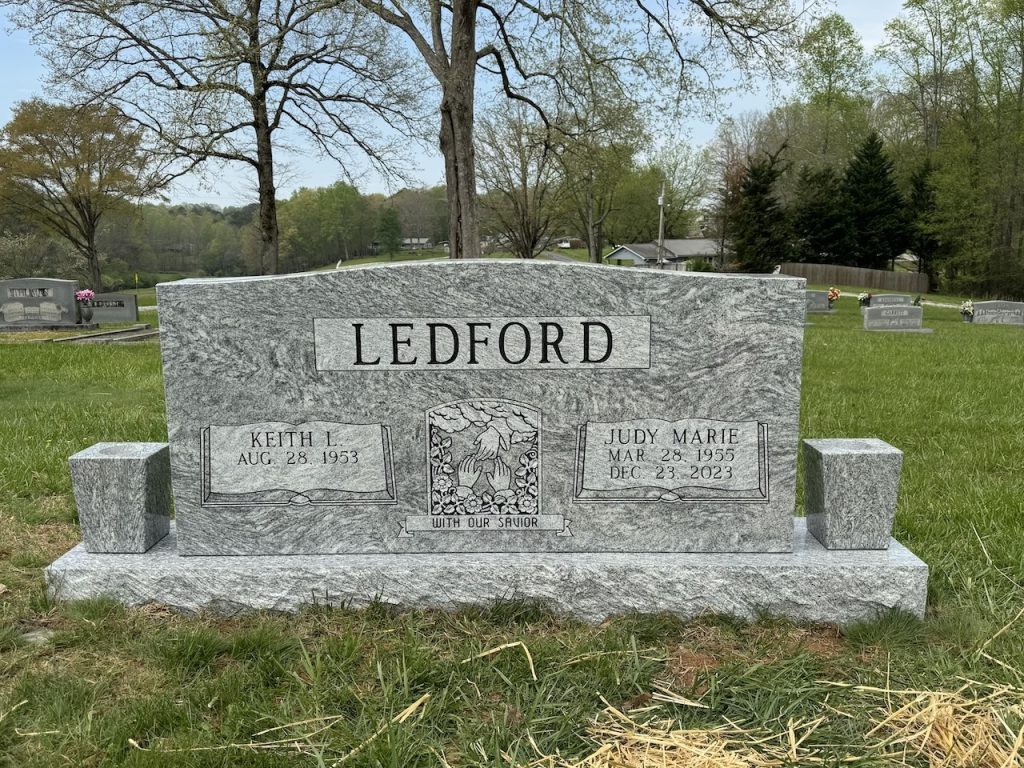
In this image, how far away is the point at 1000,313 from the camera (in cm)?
1956

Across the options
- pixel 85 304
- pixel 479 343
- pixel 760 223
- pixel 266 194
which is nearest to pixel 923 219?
pixel 760 223

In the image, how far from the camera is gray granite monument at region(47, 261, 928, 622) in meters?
2.73

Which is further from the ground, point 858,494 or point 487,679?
point 858,494

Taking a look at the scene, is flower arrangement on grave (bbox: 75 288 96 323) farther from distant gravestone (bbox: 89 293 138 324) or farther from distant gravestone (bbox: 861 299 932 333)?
distant gravestone (bbox: 861 299 932 333)

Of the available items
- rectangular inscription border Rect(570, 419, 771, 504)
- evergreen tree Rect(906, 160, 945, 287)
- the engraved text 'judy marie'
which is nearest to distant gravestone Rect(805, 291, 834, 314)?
evergreen tree Rect(906, 160, 945, 287)

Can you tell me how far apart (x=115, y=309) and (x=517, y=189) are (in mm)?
19795

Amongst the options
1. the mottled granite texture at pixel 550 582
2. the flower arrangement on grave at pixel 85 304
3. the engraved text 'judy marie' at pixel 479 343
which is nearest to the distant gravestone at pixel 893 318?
the mottled granite texture at pixel 550 582

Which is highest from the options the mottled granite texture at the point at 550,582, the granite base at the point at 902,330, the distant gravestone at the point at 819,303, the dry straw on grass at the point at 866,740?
the distant gravestone at the point at 819,303

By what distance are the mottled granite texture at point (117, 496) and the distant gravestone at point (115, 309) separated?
18.6 meters

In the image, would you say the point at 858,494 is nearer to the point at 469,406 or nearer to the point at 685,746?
the point at 685,746

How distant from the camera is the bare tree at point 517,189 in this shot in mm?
30938

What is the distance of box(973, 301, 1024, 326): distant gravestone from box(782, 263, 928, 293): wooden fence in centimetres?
1775

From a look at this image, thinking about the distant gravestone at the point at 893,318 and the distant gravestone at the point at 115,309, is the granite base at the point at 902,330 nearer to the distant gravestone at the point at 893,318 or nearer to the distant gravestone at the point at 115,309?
the distant gravestone at the point at 893,318

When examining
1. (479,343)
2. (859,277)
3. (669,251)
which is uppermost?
(669,251)
